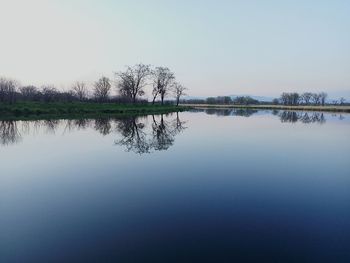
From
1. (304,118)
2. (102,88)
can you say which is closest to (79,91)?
(102,88)

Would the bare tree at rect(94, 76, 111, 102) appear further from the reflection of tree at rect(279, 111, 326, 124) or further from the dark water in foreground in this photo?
the dark water in foreground

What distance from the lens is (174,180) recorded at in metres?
8.13

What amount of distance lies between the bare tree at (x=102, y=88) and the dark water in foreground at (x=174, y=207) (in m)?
54.4

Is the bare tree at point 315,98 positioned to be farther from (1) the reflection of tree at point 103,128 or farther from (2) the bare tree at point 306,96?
(1) the reflection of tree at point 103,128

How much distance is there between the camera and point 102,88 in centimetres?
6606

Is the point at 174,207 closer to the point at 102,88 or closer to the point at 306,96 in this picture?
the point at 102,88

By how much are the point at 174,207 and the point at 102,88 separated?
63018 millimetres

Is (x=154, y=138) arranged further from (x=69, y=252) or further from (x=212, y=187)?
(x=69, y=252)

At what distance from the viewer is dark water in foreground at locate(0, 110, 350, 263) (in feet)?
14.1

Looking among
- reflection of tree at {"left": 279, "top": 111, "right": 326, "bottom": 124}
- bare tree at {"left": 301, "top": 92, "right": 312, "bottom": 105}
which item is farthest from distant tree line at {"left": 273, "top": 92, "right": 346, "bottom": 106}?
reflection of tree at {"left": 279, "top": 111, "right": 326, "bottom": 124}

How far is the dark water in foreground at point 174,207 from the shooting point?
429 cm

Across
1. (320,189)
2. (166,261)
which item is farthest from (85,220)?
(320,189)

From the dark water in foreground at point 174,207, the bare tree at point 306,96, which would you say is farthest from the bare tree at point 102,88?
the bare tree at point 306,96

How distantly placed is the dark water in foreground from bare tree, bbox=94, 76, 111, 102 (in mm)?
54418
